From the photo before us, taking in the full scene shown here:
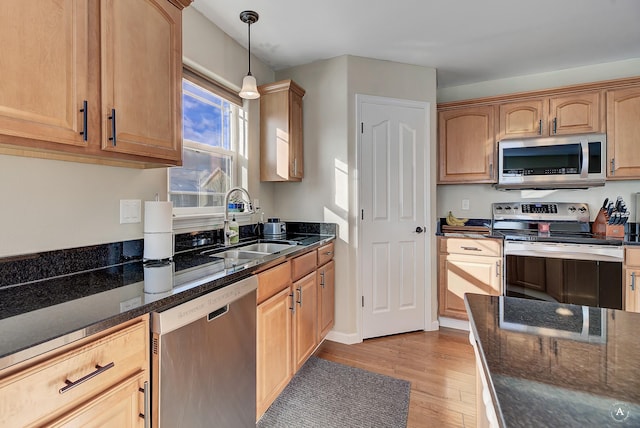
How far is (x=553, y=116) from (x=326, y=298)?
8.69 feet

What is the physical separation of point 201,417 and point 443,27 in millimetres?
2818

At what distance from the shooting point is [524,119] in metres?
2.87

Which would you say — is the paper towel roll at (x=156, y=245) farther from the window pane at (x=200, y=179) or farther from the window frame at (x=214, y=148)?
the window pane at (x=200, y=179)

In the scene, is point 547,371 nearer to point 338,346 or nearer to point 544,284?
point 338,346

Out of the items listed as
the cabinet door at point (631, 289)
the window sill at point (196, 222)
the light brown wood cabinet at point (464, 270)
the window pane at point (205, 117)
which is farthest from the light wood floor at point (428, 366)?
the window pane at point (205, 117)

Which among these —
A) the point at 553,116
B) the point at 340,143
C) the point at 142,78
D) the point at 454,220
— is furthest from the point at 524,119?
the point at 142,78

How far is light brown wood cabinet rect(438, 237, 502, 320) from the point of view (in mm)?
2727

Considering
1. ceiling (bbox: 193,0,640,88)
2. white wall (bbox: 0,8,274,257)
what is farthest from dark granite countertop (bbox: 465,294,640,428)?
ceiling (bbox: 193,0,640,88)

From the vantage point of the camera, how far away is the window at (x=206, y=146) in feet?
6.66

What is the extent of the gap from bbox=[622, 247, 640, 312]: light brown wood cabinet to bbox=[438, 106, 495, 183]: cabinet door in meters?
1.15

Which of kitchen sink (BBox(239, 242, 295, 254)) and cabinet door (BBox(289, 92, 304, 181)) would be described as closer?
kitchen sink (BBox(239, 242, 295, 254))

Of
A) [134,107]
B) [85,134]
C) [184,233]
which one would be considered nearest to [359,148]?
[184,233]

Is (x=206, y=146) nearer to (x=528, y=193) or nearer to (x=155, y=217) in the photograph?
(x=155, y=217)

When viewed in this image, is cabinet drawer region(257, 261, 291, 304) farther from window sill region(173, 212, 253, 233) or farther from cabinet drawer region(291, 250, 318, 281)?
window sill region(173, 212, 253, 233)
